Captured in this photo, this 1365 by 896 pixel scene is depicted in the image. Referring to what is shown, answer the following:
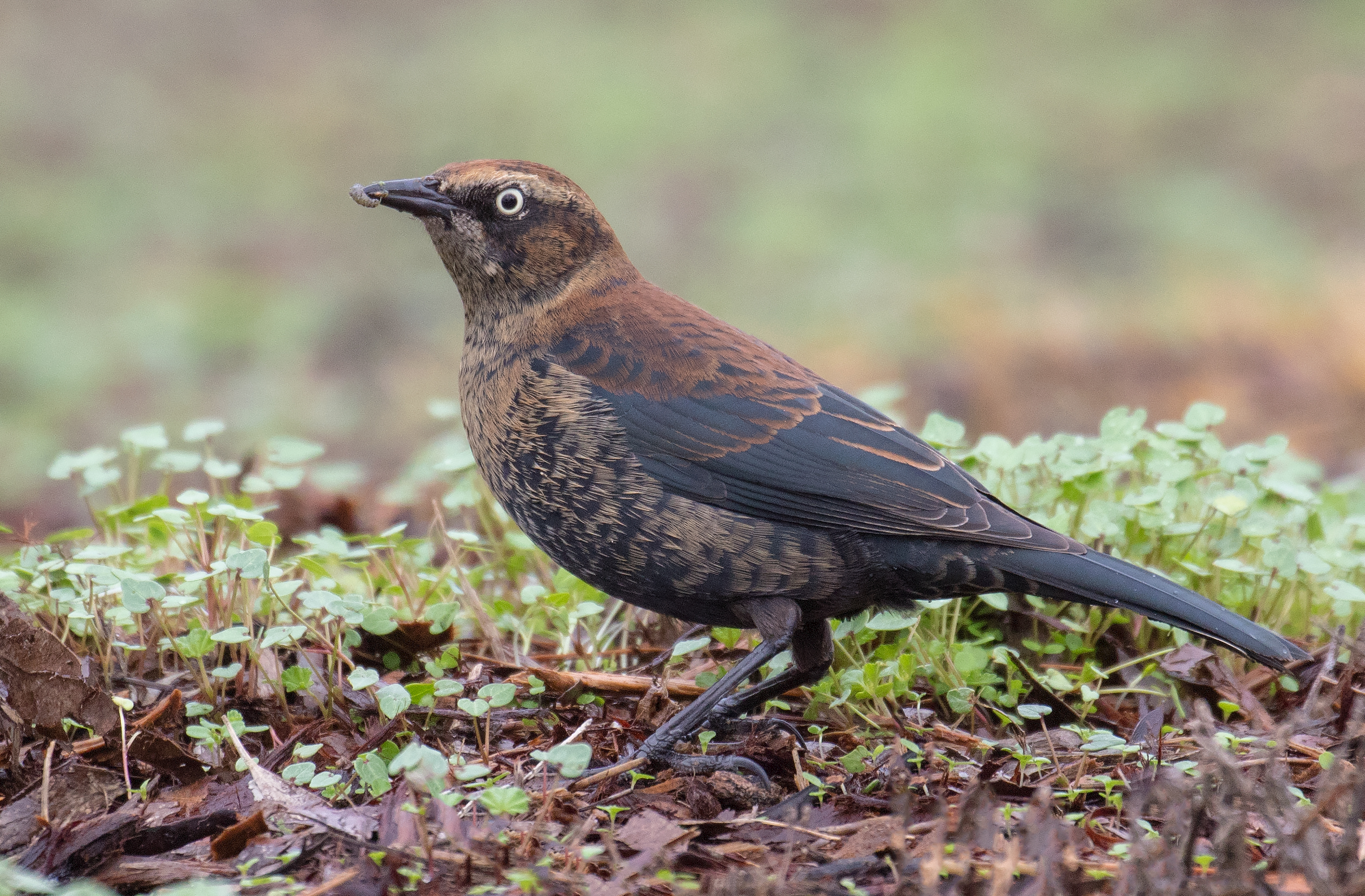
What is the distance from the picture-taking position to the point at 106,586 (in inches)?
149

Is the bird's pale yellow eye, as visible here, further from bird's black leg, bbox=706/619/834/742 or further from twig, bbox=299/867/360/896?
twig, bbox=299/867/360/896

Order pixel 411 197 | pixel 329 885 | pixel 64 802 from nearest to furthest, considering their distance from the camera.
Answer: pixel 329 885 < pixel 64 802 < pixel 411 197

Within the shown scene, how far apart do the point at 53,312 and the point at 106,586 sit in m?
6.35

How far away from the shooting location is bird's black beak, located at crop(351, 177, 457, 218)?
414 cm

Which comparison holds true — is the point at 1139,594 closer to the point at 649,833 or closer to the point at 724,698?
the point at 724,698

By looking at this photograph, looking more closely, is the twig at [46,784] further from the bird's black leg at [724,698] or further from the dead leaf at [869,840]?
the dead leaf at [869,840]

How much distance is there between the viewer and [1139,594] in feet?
11.6

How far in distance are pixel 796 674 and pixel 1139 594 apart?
99 centimetres

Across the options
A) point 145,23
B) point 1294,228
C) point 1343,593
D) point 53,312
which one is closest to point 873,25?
point 1294,228

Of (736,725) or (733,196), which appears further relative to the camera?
(733,196)

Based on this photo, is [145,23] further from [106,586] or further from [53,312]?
[106,586]

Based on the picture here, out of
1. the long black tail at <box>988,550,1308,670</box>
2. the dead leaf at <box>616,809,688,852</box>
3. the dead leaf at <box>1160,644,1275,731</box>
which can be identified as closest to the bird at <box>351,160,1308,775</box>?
the long black tail at <box>988,550,1308,670</box>

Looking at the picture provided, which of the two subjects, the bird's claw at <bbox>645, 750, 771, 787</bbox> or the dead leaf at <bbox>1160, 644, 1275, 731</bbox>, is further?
the dead leaf at <bbox>1160, 644, 1275, 731</bbox>

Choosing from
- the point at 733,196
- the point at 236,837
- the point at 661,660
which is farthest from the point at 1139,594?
the point at 733,196
